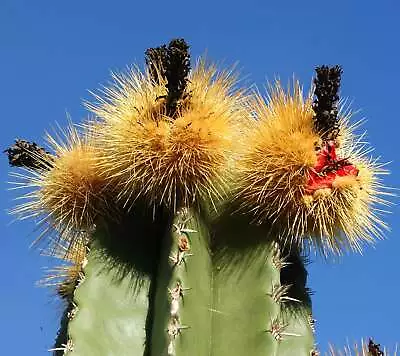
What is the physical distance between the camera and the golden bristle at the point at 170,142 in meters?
2.98

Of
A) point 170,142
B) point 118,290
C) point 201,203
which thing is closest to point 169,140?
point 170,142

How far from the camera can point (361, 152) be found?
10.6 feet

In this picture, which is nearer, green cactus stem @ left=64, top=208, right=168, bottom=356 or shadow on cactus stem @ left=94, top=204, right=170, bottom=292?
green cactus stem @ left=64, top=208, right=168, bottom=356

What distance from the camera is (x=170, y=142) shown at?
2971 millimetres

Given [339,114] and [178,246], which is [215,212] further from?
[339,114]

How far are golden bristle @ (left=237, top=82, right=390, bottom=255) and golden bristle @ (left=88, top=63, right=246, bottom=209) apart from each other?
0.32 ft

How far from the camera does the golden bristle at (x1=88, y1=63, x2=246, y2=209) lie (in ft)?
9.78

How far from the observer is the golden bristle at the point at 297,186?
3.04 m

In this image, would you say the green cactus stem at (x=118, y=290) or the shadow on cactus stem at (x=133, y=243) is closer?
the green cactus stem at (x=118, y=290)

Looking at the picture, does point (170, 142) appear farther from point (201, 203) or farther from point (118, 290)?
point (118, 290)

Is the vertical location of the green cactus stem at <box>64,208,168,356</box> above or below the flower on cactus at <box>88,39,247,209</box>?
below

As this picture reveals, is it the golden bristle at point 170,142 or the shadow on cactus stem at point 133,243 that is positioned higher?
the golden bristle at point 170,142

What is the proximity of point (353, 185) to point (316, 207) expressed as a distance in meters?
0.17

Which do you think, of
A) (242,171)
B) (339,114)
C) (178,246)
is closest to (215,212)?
(242,171)
